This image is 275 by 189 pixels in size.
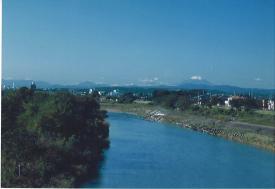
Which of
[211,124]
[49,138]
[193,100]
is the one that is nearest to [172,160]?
[193,100]

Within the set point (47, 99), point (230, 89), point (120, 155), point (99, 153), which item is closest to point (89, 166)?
point (99, 153)

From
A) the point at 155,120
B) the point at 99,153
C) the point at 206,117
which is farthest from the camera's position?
the point at 155,120

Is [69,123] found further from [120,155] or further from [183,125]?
[183,125]

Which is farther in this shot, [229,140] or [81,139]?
[229,140]

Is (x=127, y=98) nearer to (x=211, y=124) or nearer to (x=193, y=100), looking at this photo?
(x=193, y=100)

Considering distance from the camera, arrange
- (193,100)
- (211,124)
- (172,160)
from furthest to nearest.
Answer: (211,124) < (172,160) < (193,100)

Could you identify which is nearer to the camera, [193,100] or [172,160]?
[193,100]

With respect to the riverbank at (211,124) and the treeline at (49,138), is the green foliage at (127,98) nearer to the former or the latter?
the riverbank at (211,124)
